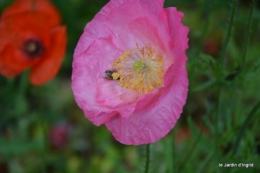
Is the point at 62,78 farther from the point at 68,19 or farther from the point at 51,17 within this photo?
Result: the point at 51,17

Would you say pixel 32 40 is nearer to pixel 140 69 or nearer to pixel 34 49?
pixel 34 49

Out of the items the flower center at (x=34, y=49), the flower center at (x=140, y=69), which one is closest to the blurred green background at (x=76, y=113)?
the flower center at (x=34, y=49)

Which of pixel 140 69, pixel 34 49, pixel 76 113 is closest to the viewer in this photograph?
pixel 140 69

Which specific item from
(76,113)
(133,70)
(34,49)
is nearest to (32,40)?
(34,49)

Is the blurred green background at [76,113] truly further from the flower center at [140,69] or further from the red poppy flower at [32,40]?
the flower center at [140,69]

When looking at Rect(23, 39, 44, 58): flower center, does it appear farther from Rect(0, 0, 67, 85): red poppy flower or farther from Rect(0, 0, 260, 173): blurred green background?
Rect(0, 0, 260, 173): blurred green background

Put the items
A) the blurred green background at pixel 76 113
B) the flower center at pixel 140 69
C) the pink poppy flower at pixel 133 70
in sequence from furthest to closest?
the blurred green background at pixel 76 113, the flower center at pixel 140 69, the pink poppy flower at pixel 133 70

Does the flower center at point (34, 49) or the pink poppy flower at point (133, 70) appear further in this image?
the flower center at point (34, 49)

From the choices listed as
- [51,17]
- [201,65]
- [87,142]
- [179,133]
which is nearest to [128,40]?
[201,65]
